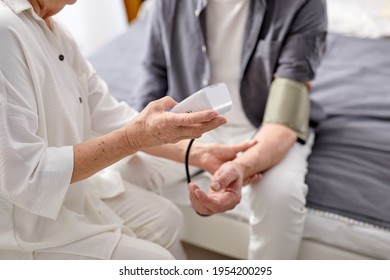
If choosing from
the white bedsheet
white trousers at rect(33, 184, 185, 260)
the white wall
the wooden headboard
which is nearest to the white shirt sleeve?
white trousers at rect(33, 184, 185, 260)

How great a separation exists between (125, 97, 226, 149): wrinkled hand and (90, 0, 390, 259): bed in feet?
1.24

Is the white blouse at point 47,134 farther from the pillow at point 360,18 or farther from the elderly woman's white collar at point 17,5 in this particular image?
the pillow at point 360,18

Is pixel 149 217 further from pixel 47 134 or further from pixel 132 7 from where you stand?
pixel 132 7

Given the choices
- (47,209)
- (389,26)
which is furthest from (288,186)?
(389,26)

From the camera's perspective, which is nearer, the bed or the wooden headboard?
the bed

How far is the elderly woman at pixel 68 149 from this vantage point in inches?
29.2

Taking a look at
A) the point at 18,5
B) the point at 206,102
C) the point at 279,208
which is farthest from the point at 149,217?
the point at 18,5

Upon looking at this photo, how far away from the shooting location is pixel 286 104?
3.62 ft

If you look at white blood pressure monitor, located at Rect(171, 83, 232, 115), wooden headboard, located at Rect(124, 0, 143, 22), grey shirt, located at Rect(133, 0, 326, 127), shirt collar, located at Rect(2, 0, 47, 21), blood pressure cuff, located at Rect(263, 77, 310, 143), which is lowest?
wooden headboard, located at Rect(124, 0, 143, 22)

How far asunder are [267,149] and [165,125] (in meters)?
0.39

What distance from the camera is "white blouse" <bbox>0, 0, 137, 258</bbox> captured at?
74cm

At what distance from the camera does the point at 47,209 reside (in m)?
0.79

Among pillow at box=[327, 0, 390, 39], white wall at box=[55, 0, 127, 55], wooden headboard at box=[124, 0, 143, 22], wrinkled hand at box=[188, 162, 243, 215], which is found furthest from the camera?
wooden headboard at box=[124, 0, 143, 22]

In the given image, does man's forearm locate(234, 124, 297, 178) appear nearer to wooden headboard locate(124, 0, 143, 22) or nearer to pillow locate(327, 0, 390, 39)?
pillow locate(327, 0, 390, 39)
